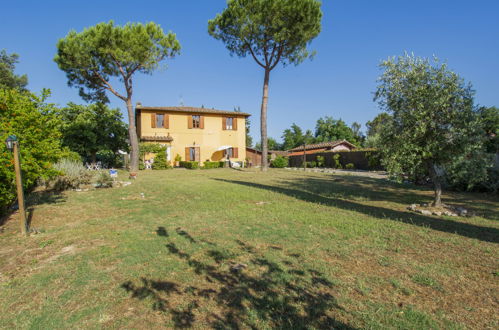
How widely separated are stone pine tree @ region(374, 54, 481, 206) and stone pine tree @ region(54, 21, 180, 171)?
17141mm

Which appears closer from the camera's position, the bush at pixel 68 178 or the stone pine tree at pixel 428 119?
the stone pine tree at pixel 428 119

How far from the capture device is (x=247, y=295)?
2.73 meters

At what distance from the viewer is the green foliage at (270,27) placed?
19.0 m

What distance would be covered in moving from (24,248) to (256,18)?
63.3 feet

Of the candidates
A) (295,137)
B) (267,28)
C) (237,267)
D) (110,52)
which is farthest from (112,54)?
(295,137)

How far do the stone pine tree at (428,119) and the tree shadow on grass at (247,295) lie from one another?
5.25m

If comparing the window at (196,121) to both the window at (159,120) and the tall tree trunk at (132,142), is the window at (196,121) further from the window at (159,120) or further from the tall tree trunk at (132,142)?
the tall tree trunk at (132,142)

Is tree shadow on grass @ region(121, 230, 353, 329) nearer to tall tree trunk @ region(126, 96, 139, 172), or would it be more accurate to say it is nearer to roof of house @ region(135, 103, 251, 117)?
tall tree trunk @ region(126, 96, 139, 172)

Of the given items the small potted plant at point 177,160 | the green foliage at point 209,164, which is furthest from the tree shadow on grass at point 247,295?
the small potted plant at point 177,160

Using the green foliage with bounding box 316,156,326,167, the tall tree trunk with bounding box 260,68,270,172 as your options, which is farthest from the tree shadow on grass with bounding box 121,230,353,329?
the green foliage with bounding box 316,156,326,167

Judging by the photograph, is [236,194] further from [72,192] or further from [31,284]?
[31,284]

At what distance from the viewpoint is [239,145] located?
28.4 m

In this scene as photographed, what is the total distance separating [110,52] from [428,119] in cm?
1922

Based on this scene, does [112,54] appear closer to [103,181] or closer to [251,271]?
[103,181]
